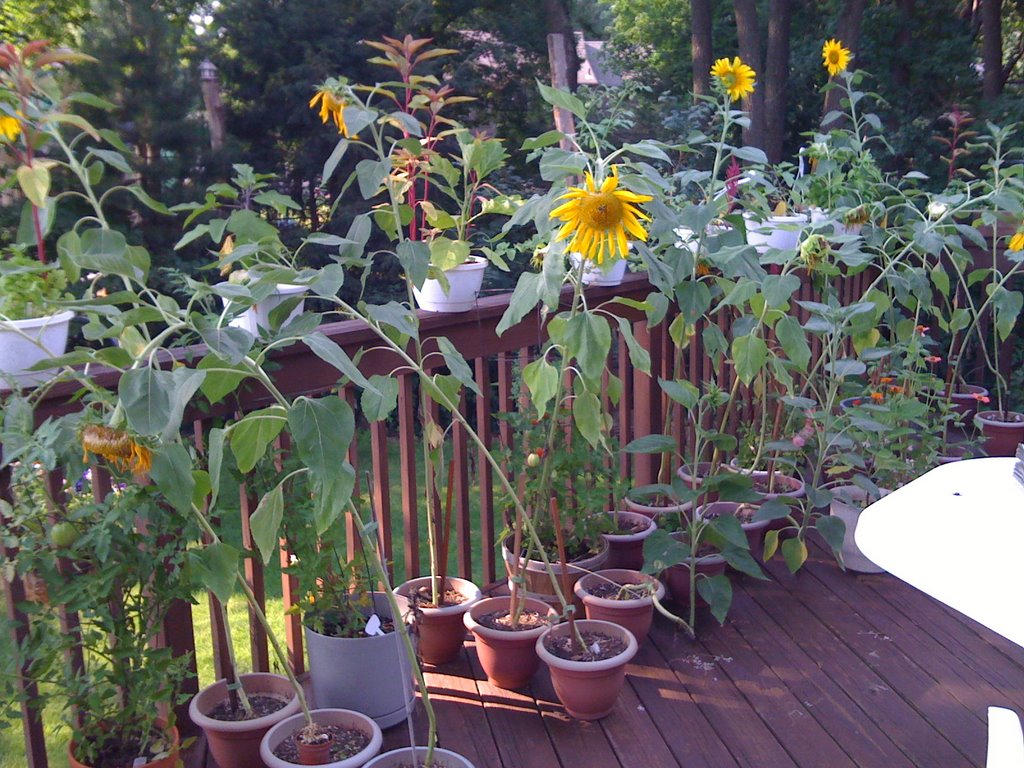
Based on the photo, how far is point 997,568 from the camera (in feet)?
3.16

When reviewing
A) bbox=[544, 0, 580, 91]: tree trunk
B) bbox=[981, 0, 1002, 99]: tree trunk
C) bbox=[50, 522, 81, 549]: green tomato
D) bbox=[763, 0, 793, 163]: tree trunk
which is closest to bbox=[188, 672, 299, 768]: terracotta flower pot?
bbox=[50, 522, 81, 549]: green tomato

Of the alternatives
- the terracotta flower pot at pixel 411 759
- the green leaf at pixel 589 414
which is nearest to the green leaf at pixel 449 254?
the green leaf at pixel 589 414

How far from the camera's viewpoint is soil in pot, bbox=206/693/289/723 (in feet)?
5.77

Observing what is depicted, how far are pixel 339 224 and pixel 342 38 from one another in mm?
1628

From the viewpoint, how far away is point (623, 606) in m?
2.17

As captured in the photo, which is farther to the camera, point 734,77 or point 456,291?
point 734,77

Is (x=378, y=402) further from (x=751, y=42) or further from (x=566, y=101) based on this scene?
(x=751, y=42)

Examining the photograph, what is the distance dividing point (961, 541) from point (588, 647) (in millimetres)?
1121

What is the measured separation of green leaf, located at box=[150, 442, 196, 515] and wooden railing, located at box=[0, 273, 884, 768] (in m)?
0.34

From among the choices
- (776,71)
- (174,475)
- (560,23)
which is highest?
(560,23)

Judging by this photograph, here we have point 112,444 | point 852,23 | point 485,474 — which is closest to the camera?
point 112,444

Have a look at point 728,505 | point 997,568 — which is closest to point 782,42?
point 728,505

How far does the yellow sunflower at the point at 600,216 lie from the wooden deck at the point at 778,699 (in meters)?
1.03

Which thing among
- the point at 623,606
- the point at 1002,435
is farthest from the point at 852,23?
the point at 623,606
